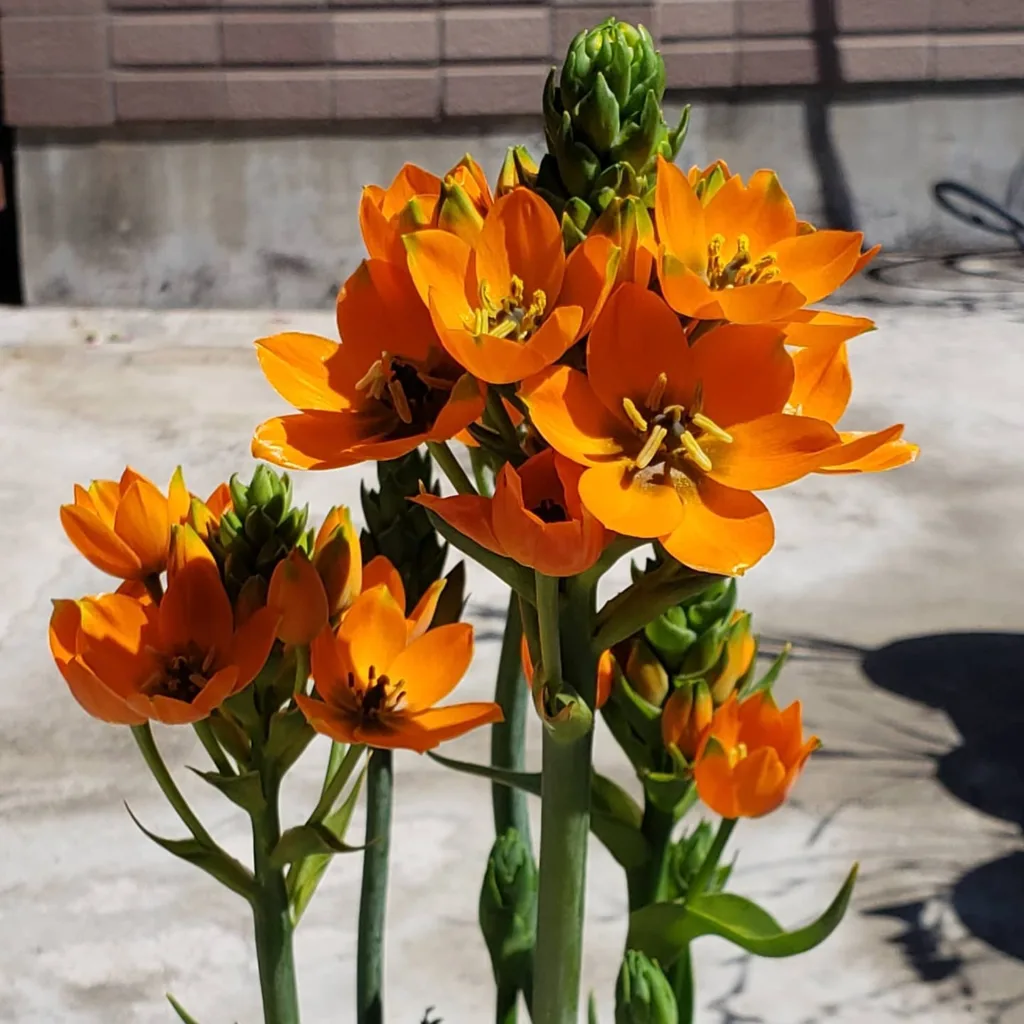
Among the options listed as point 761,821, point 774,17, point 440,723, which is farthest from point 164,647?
point 774,17

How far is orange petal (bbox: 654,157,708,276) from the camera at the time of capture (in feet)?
1.55

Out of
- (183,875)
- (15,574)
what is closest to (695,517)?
(183,875)

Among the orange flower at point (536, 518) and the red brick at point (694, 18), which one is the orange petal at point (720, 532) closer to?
the orange flower at point (536, 518)

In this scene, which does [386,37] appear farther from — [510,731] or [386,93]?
[510,731]

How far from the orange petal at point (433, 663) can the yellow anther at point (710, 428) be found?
0.18 metres

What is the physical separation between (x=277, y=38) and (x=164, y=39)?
36cm

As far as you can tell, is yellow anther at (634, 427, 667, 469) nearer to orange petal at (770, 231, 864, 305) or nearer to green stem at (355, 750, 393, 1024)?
orange petal at (770, 231, 864, 305)

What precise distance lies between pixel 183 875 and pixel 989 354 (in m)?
3.14

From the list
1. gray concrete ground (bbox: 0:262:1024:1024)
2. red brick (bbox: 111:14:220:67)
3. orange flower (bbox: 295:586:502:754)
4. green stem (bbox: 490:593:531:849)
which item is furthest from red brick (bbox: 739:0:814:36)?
orange flower (bbox: 295:586:502:754)

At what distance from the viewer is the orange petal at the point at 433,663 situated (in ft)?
1.97

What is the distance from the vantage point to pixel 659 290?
47cm

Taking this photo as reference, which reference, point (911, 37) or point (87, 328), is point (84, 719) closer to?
point (87, 328)

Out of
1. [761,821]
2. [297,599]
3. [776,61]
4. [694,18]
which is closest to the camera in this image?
[297,599]

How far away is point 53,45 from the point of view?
4363mm
